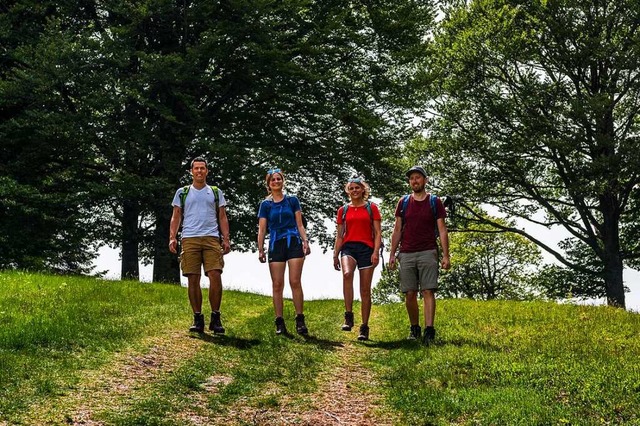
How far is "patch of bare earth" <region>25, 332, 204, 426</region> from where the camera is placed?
6.30 meters

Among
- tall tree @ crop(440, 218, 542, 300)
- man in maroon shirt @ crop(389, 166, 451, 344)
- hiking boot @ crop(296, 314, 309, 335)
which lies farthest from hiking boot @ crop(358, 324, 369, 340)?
tall tree @ crop(440, 218, 542, 300)

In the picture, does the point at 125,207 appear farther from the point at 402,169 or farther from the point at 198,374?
the point at 198,374

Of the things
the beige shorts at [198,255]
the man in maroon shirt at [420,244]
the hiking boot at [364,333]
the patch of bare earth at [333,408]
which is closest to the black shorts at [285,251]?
the beige shorts at [198,255]

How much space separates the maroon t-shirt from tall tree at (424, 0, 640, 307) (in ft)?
52.1

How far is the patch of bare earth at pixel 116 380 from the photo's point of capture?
20.7ft

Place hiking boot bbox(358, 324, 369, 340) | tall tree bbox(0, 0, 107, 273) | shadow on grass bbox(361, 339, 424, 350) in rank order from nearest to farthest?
shadow on grass bbox(361, 339, 424, 350) → hiking boot bbox(358, 324, 369, 340) → tall tree bbox(0, 0, 107, 273)

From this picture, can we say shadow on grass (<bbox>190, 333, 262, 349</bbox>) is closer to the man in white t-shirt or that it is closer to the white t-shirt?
the man in white t-shirt

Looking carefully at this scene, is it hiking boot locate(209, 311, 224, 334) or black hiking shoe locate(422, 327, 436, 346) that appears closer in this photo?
black hiking shoe locate(422, 327, 436, 346)

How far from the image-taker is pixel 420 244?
10.5 m

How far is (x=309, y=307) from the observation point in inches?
682

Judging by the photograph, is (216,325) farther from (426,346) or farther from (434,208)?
(434,208)

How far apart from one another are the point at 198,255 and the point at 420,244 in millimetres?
3527

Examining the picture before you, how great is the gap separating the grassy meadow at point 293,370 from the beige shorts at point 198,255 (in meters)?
1.12

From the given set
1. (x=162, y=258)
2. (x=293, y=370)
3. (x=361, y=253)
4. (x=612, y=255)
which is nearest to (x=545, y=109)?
(x=612, y=255)
